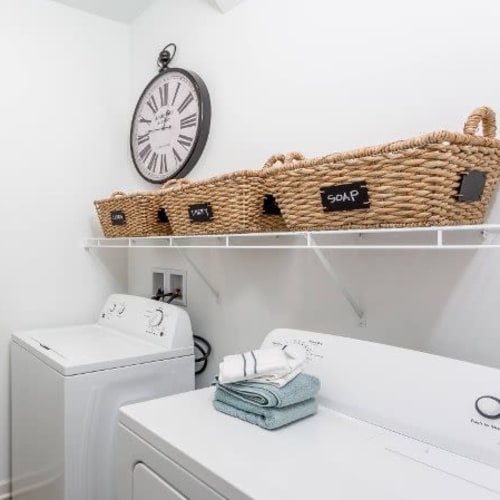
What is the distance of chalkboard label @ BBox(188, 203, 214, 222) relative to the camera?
1539 millimetres

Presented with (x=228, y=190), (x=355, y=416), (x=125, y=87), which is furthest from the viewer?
(x=125, y=87)

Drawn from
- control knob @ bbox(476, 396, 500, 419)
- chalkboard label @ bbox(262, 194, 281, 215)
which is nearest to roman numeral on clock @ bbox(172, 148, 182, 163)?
chalkboard label @ bbox(262, 194, 281, 215)

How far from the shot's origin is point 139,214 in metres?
1.96

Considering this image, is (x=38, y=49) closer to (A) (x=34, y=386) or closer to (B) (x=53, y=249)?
(B) (x=53, y=249)

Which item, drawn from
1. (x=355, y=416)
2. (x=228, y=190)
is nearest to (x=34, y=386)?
(x=228, y=190)

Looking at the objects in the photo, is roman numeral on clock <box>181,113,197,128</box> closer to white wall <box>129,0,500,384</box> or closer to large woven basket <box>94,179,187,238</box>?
white wall <box>129,0,500,384</box>

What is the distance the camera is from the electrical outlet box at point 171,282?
227 cm

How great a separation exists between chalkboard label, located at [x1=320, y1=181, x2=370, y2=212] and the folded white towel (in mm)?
435

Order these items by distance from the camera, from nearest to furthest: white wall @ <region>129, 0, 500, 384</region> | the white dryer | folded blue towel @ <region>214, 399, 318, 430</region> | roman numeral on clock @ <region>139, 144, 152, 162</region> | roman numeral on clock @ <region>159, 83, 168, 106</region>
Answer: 1. the white dryer
2. folded blue towel @ <region>214, 399, 318, 430</region>
3. white wall @ <region>129, 0, 500, 384</region>
4. roman numeral on clock @ <region>159, 83, 168, 106</region>
5. roman numeral on clock @ <region>139, 144, 152, 162</region>

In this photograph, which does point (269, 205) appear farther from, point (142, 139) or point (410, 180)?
point (142, 139)

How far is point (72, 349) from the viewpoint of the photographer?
1.88m

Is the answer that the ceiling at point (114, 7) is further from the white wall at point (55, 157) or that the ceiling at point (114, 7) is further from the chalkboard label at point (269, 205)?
the chalkboard label at point (269, 205)

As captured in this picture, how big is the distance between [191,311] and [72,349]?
1.93 ft

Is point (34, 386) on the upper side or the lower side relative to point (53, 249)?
lower
